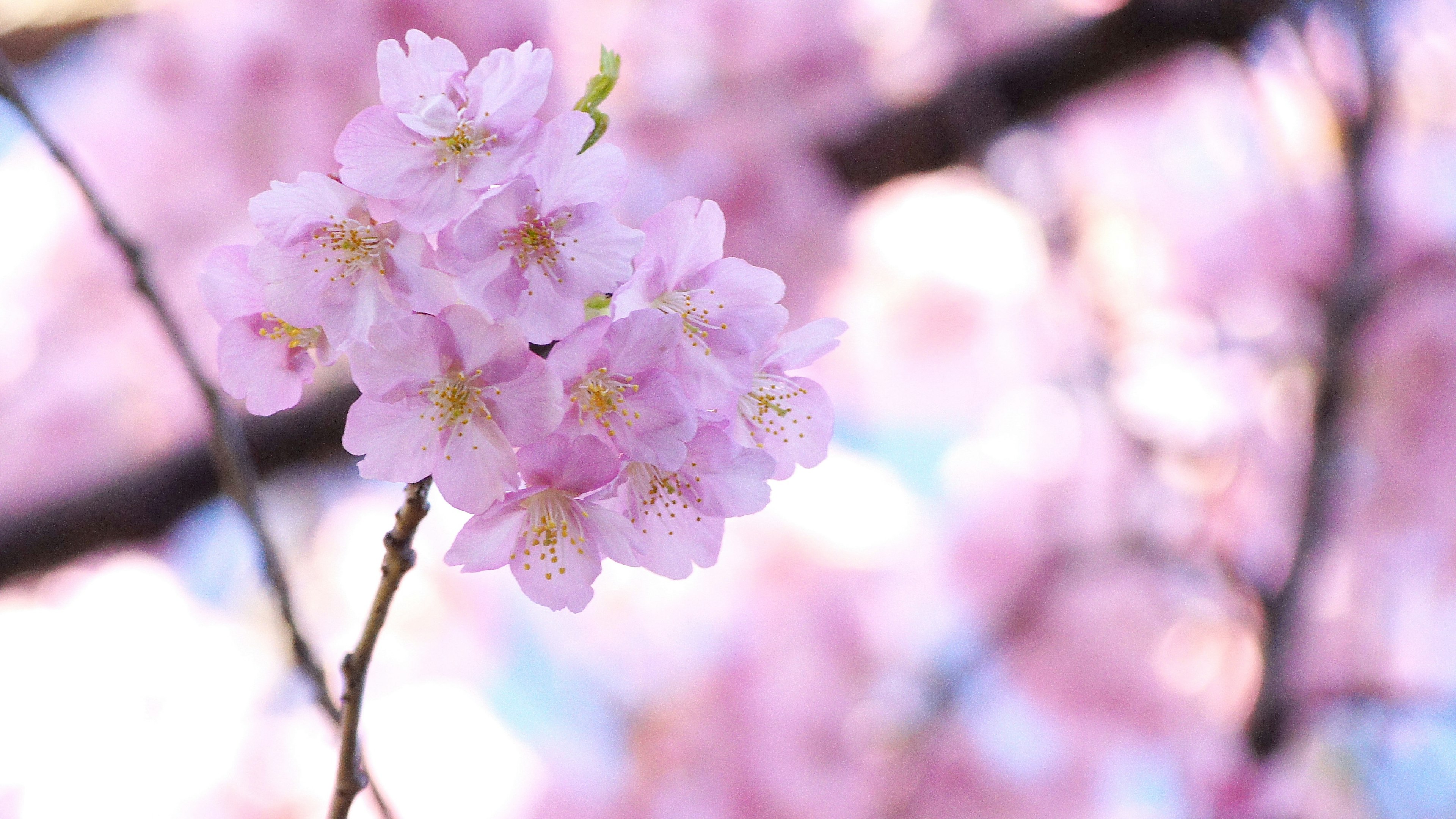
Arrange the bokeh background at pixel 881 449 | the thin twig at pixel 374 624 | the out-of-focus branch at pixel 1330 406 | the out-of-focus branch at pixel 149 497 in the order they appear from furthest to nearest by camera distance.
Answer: the bokeh background at pixel 881 449
the out-of-focus branch at pixel 149 497
the out-of-focus branch at pixel 1330 406
the thin twig at pixel 374 624

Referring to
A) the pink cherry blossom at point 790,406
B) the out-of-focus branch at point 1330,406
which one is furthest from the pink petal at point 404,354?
the out-of-focus branch at point 1330,406

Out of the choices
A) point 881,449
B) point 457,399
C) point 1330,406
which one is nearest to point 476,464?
point 457,399

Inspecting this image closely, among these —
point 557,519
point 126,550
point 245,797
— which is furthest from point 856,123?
point 245,797

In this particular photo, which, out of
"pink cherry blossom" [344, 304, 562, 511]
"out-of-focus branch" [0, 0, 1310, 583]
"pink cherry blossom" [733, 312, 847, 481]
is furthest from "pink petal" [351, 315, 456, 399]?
"out-of-focus branch" [0, 0, 1310, 583]

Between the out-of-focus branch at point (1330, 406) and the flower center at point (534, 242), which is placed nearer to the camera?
the flower center at point (534, 242)

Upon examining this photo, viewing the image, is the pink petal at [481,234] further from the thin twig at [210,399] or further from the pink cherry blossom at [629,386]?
the thin twig at [210,399]

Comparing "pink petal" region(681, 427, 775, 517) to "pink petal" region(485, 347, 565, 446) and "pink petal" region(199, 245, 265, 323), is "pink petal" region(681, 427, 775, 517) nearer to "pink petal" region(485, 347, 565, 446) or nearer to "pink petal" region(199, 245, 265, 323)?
"pink petal" region(485, 347, 565, 446)
